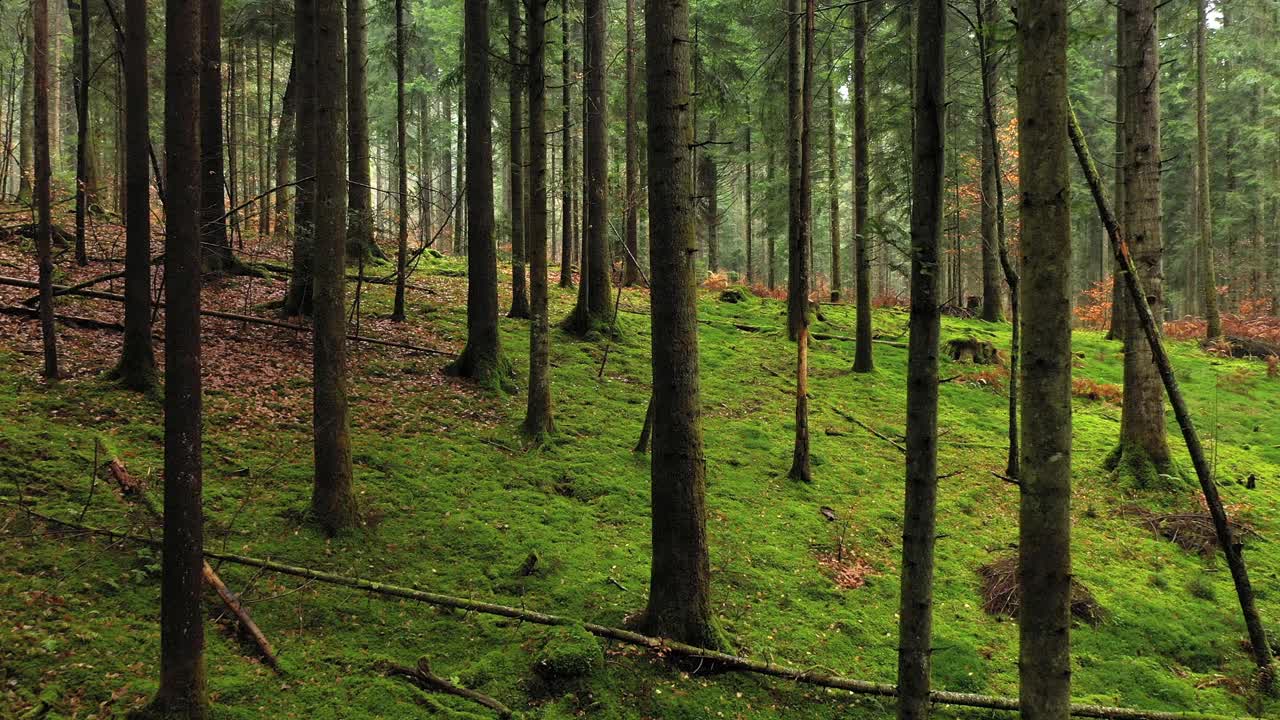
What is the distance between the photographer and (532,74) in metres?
9.09

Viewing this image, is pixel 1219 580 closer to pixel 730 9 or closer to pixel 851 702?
pixel 851 702

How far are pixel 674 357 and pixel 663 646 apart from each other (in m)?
2.44

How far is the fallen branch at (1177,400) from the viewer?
12.4 feet

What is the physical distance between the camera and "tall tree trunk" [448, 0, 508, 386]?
11062 millimetres

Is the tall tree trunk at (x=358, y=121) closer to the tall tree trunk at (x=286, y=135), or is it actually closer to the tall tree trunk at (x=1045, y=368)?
the tall tree trunk at (x=286, y=135)

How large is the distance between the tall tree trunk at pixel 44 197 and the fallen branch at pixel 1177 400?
987 centimetres

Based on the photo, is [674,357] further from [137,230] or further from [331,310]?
[137,230]

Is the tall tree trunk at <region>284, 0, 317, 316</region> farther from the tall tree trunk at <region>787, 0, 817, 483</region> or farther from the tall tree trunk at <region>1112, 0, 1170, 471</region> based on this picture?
the tall tree trunk at <region>1112, 0, 1170, 471</region>

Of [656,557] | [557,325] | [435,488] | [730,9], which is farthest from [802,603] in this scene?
[730,9]

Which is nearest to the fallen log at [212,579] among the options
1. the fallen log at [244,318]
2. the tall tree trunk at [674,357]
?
the tall tree trunk at [674,357]

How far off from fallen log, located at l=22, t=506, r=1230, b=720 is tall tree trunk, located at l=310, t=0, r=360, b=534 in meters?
0.92

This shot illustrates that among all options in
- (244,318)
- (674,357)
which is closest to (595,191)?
(244,318)

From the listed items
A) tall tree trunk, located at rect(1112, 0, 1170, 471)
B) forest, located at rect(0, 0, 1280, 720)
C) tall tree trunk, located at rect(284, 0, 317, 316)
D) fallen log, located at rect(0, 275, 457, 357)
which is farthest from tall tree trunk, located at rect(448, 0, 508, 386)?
tall tree trunk, located at rect(1112, 0, 1170, 471)

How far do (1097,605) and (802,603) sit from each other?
3.28 metres
